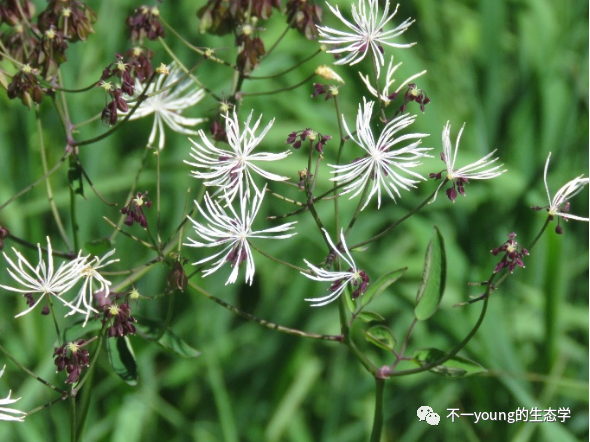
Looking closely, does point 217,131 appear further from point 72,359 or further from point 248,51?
point 72,359

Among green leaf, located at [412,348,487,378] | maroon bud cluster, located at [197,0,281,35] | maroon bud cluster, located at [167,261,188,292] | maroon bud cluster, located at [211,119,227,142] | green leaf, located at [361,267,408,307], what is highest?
Answer: maroon bud cluster, located at [197,0,281,35]

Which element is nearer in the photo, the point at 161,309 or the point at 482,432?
the point at 482,432

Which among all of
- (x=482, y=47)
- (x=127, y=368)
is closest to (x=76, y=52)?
(x=482, y=47)

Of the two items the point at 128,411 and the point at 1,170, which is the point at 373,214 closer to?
the point at 128,411

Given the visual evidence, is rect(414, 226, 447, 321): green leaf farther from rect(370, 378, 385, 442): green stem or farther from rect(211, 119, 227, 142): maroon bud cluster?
rect(211, 119, 227, 142): maroon bud cluster

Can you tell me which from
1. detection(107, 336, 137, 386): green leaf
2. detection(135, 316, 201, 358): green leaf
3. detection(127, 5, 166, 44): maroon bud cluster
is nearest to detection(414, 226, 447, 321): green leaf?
detection(135, 316, 201, 358): green leaf

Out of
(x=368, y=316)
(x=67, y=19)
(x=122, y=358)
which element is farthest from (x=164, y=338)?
(x=67, y=19)
